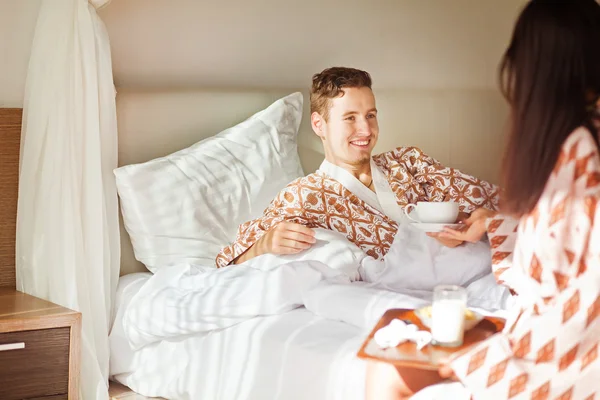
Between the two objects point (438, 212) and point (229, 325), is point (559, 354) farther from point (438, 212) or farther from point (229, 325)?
point (229, 325)

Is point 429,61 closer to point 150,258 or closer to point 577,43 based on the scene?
point 150,258

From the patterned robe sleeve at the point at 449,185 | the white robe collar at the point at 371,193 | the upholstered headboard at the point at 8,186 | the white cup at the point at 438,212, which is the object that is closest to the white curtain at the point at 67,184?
the upholstered headboard at the point at 8,186

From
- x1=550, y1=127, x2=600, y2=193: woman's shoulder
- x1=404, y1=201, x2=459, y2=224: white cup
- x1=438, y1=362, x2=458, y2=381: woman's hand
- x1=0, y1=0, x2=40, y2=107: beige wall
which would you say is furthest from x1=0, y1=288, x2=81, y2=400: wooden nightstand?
x1=550, y1=127, x2=600, y2=193: woman's shoulder

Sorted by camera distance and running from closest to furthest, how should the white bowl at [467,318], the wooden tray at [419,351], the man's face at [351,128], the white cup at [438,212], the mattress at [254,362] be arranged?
the wooden tray at [419,351] → the white bowl at [467,318] → the mattress at [254,362] → the white cup at [438,212] → the man's face at [351,128]

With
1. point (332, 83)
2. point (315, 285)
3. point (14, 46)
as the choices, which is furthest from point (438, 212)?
point (14, 46)

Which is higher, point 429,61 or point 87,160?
point 429,61

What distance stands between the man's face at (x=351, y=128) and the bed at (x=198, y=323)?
0.31 meters

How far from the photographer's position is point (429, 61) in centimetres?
391

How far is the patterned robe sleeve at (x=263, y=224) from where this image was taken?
262 centimetres

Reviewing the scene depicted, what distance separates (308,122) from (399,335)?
195 cm

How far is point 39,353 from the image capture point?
7.06ft

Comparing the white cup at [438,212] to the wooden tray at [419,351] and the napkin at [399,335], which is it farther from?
the napkin at [399,335]

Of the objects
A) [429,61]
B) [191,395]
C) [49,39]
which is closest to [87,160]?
[49,39]

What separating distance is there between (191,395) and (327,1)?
1838 mm
